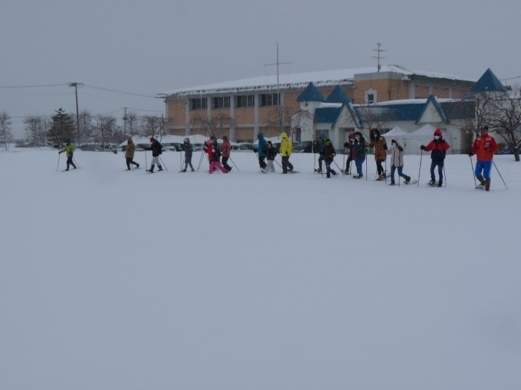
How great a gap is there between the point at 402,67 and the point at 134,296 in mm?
57581

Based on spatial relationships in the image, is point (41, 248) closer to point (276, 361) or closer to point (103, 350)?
point (103, 350)

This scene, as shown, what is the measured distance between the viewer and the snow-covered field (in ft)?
15.4

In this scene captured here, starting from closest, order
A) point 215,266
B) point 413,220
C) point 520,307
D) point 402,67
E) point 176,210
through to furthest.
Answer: point 520,307 < point 215,266 < point 413,220 < point 176,210 < point 402,67

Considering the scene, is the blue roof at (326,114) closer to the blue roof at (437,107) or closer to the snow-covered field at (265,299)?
the blue roof at (437,107)

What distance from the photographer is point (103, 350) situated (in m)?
5.05

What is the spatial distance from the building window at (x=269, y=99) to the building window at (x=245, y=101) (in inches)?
48.2

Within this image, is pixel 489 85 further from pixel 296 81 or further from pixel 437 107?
pixel 296 81

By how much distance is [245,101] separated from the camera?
65.4 m

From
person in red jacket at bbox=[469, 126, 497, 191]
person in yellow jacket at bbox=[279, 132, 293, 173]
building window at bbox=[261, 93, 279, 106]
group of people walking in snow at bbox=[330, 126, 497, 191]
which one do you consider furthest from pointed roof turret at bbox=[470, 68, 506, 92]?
person in red jacket at bbox=[469, 126, 497, 191]

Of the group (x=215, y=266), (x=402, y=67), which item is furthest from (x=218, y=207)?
(x=402, y=67)

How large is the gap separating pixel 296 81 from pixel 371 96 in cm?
954

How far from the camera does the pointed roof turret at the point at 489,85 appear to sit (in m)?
40.4

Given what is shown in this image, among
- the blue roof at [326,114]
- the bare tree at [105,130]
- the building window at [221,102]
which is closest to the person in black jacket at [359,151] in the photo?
the blue roof at [326,114]

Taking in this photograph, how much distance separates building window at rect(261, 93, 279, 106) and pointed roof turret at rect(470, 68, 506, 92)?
25549 millimetres
